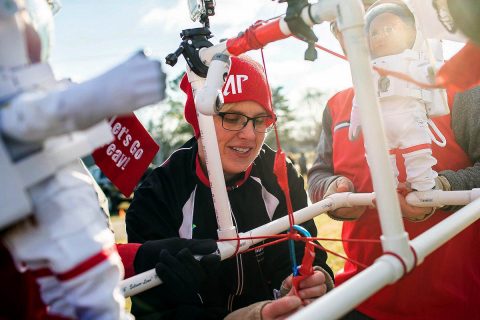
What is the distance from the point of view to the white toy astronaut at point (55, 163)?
464 millimetres

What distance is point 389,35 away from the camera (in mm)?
1168

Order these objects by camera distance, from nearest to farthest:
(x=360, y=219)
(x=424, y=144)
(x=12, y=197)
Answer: (x=12, y=197) → (x=424, y=144) → (x=360, y=219)

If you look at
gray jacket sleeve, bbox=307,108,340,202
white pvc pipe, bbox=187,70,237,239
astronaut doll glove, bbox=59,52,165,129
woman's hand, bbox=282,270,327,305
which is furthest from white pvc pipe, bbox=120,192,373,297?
astronaut doll glove, bbox=59,52,165,129

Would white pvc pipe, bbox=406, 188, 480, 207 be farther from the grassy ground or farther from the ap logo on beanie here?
the grassy ground

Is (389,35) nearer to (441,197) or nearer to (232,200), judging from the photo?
(441,197)

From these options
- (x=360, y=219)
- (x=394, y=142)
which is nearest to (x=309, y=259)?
(x=394, y=142)

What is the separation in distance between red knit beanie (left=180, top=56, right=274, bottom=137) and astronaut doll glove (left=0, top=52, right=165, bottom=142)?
0.85 m

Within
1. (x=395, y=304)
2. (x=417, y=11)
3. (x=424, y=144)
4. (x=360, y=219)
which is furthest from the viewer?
(x=360, y=219)

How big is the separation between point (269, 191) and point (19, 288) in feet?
3.42

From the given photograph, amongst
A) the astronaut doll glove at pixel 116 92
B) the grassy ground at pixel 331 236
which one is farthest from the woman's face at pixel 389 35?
the grassy ground at pixel 331 236

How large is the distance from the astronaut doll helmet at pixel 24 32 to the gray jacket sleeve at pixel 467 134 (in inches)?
48.5

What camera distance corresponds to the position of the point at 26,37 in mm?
544

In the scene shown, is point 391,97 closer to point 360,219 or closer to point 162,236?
point 360,219

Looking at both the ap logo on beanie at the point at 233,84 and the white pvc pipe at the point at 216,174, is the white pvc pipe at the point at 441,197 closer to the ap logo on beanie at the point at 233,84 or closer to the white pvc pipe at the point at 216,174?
the white pvc pipe at the point at 216,174
